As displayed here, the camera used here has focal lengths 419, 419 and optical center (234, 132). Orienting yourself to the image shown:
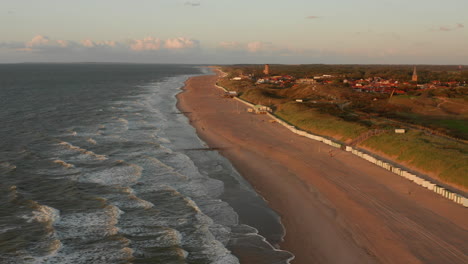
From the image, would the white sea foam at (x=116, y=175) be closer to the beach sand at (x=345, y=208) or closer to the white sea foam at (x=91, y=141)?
the beach sand at (x=345, y=208)

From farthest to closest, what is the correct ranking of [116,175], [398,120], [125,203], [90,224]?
[398,120], [116,175], [125,203], [90,224]

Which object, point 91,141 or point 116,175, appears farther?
point 91,141

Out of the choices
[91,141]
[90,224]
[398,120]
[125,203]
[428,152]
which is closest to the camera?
[90,224]

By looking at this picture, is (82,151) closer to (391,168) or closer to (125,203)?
(125,203)

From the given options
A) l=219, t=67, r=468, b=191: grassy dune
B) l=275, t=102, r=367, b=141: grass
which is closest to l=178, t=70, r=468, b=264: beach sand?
l=219, t=67, r=468, b=191: grassy dune

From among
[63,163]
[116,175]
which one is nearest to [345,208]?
[116,175]

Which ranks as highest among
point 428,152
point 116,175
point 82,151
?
point 428,152

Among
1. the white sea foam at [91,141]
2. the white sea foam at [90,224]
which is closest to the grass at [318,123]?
the white sea foam at [91,141]
